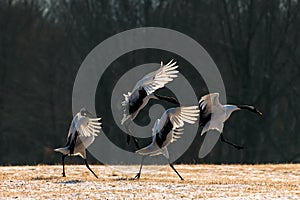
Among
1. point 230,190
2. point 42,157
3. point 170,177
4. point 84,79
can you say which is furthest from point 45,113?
point 230,190

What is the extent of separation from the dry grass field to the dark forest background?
2455cm

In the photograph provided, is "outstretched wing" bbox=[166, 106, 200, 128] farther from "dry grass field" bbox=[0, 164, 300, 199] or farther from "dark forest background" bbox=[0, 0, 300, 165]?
"dark forest background" bbox=[0, 0, 300, 165]

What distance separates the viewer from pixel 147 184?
648 inches

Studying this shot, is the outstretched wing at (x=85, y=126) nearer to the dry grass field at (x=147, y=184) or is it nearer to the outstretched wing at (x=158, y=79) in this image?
the dry grass field at (x=147, y=184)

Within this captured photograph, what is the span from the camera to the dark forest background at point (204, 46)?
4681cm

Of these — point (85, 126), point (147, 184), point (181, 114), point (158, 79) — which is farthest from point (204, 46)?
point (147, 184)

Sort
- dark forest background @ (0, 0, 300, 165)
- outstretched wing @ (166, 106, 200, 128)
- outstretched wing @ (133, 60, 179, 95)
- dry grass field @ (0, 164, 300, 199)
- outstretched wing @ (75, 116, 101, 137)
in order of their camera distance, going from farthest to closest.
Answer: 1. dark forest background @ (0, 0, 300, 165)
2. outstretched wing @ (75, 116, 101, 137)
3. outstretched wing @ (166, 106, 200, 128)
4. outstretched wing @ (133, 60, 179, 95)
5. dry grass field @ (0, 164, 300, 199)

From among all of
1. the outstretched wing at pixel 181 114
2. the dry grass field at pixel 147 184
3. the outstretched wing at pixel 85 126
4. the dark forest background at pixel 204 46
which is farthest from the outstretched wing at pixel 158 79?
the dark forest background at pixel 204 46

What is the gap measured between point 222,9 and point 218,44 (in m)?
2.71

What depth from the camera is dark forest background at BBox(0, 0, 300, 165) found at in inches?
1843

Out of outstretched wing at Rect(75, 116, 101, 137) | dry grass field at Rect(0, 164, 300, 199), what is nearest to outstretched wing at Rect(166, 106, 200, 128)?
dry grass field at Rect(0, 164, 300, 199)

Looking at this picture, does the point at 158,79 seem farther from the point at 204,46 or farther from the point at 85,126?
the point at 204,46

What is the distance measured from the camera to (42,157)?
48781mm

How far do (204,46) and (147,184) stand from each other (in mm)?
30798
